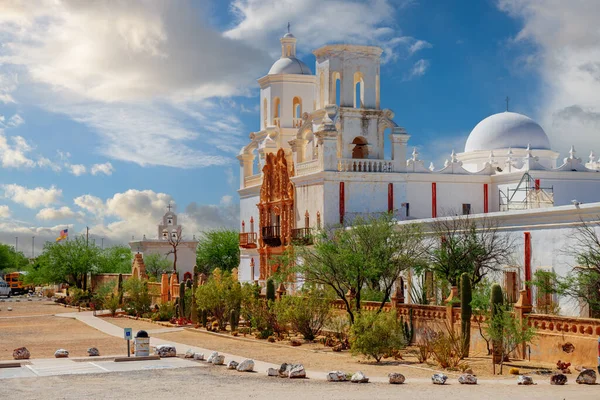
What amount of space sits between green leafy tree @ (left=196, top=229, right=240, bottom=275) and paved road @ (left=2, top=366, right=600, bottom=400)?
65.9 m

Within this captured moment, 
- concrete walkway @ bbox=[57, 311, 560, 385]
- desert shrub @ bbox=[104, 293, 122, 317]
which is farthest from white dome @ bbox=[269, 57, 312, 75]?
concrete walkway @ bbox=[57, 311, 560, 385]

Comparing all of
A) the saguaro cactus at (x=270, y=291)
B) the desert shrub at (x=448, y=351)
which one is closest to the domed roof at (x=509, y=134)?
the saguaro cactus at (x=270, y=291)

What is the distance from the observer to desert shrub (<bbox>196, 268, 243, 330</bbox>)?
126ft

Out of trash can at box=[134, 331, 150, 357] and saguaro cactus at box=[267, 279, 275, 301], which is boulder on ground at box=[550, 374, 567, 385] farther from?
saguaro cactus at box=[267, 279, 275, 301]

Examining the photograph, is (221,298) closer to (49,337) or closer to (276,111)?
(49,337)

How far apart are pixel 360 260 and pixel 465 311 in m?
5.93

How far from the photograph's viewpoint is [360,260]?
103ft

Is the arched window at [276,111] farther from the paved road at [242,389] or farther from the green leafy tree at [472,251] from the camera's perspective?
the paved road at [242,389]

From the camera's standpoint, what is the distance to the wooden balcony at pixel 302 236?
4481 cm

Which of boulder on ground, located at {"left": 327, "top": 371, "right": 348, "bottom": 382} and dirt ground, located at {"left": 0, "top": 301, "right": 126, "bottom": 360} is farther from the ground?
boulder on ground, located at {"left": 327, "top": 371, "right": 348, "bottom": 382}

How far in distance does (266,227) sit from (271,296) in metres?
14.8

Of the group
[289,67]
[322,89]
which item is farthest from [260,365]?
[289,67]

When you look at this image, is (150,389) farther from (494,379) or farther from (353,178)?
(353,178)

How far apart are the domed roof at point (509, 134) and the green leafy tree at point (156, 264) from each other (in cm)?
3385
